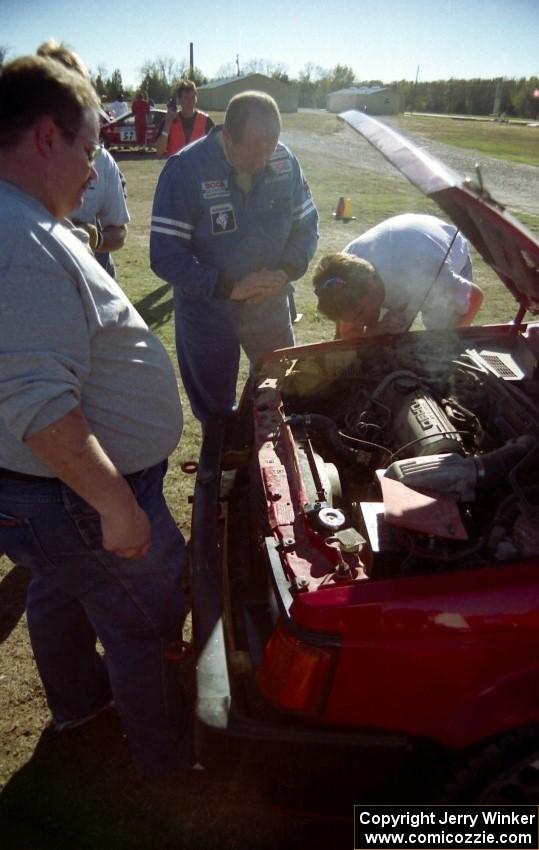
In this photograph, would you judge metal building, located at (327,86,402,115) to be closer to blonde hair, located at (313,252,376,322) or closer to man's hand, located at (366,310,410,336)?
man's hand, located at (366,310,410,336)

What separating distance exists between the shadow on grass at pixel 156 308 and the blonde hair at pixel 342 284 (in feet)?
11.1

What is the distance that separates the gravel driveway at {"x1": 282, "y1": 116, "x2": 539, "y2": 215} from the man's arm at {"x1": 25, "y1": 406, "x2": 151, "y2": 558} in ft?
22.3

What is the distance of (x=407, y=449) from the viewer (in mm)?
2082

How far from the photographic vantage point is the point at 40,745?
7.22ft

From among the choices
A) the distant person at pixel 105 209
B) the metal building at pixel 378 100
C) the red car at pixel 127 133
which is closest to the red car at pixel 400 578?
the distant person at pixel 105 209

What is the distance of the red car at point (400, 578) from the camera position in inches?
57.2

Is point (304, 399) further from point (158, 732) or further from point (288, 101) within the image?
point (288, 101)

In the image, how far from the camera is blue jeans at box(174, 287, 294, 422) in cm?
326

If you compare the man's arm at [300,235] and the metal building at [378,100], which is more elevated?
the metal building at [378,100]

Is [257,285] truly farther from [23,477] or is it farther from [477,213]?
[23,477]

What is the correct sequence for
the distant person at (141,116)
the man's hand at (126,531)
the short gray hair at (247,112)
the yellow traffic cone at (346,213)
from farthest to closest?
1. the distant person at (141,116)
2. the yellow traffic cone at (346,213)
3. the short gray hair at (247,112)
4. the man's hand at (126,531)

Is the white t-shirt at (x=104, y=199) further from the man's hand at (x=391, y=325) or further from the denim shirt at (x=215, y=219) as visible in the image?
the man's hand at (x=391, y=325)

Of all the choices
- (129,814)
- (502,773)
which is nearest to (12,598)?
(129,814)

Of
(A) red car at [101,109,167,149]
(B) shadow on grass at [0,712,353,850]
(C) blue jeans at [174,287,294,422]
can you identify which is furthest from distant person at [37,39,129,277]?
(A) red car at [101,109,167,149]
